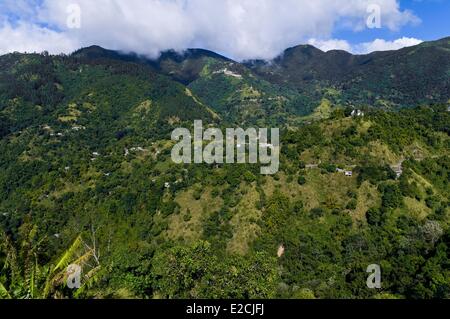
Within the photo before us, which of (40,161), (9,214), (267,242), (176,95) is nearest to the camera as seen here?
(267,242)

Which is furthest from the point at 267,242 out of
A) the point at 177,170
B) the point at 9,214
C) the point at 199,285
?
the point at 9,214

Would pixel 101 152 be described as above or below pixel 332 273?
above

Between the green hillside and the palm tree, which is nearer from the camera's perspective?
the palm tree

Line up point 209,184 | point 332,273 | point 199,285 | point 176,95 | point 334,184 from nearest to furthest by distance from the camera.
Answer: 1. point 199,285
2. point 332,273
3. point 334,184
4. point 209,184
5. point 176,95

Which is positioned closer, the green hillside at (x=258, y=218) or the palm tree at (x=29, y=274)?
the palm tree at (x=29, y=274)

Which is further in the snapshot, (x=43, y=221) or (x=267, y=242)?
(x=43, y=221)

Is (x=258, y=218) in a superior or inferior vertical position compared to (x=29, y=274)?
superior

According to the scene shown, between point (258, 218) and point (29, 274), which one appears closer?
point (29, 274)

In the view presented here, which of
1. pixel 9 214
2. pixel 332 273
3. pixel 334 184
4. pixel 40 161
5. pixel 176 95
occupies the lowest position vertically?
pixel 332 273
